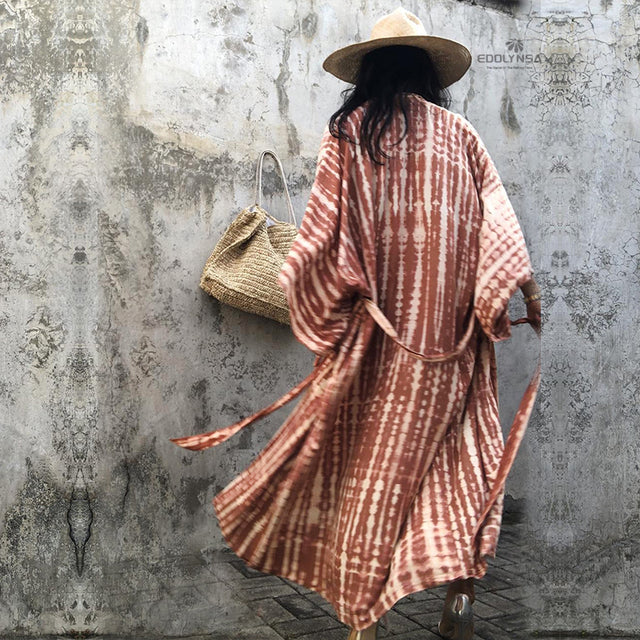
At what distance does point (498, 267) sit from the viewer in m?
2.50

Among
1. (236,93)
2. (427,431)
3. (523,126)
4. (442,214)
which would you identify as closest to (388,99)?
(442,214)

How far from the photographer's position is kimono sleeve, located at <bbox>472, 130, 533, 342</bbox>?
2.48m

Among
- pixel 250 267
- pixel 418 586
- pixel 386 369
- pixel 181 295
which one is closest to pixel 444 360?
pixel 386 369

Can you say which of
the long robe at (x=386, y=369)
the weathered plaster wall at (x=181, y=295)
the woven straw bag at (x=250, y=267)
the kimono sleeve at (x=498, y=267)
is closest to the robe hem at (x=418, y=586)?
the long robe at (x=386, y=369)

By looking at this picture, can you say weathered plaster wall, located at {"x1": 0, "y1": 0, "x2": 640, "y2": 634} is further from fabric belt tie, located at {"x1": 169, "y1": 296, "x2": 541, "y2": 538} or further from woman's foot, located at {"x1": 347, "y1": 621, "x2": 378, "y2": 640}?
woman's foot, located at {"x1": 347, "y1": 621, "x2": 378, "y2": 640}

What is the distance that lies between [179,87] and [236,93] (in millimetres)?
244

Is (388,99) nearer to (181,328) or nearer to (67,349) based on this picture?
(181,328)

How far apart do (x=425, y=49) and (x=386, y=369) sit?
115cm

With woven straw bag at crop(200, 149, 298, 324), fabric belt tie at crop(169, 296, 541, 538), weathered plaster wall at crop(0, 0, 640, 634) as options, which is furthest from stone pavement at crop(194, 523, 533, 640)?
woven straw bag at crop(200, 149, 298, 324)

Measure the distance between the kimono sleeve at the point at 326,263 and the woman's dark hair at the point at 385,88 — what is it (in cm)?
10

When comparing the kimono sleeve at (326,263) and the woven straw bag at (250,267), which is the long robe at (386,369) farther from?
the woven straw bag at (250,267)

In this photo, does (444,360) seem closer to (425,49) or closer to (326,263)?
(326,263)

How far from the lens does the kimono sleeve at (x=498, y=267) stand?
2.48 meters

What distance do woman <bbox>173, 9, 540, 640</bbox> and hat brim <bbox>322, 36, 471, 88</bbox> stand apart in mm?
21
